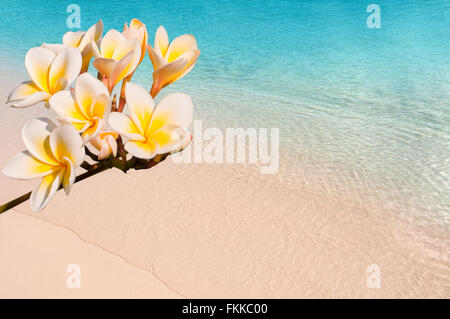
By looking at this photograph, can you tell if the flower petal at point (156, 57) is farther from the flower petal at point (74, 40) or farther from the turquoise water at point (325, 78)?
the turquoise water at point (325, 78)

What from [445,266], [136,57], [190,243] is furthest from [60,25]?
Result: [136,57]

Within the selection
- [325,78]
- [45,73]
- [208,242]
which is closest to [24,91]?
[45,73]

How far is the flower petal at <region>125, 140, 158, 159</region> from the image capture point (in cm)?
35

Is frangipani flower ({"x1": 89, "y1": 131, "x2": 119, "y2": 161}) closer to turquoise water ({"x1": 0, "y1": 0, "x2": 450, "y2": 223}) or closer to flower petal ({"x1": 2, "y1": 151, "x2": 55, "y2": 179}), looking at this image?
flower petal ({"x1": 2, "y1": 151, "x2": 55, "y2": 179})

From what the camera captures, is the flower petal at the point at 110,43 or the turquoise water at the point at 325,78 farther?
the turquoise water at the point at 325,78

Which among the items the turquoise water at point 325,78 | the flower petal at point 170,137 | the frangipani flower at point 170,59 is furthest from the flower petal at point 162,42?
the turquoise water at point 325,78

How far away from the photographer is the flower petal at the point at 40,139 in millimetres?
374

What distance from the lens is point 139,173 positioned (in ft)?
8.16

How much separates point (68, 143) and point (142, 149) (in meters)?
0.06

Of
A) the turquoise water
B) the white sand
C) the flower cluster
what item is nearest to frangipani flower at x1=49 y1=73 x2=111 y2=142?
the flower cluster

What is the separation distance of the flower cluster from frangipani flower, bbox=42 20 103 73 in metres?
0.01

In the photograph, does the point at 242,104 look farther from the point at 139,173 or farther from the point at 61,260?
the point at 61,260

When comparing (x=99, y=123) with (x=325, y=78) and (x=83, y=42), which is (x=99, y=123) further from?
(x=325, y=78)

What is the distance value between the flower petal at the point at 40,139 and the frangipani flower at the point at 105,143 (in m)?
0.04
